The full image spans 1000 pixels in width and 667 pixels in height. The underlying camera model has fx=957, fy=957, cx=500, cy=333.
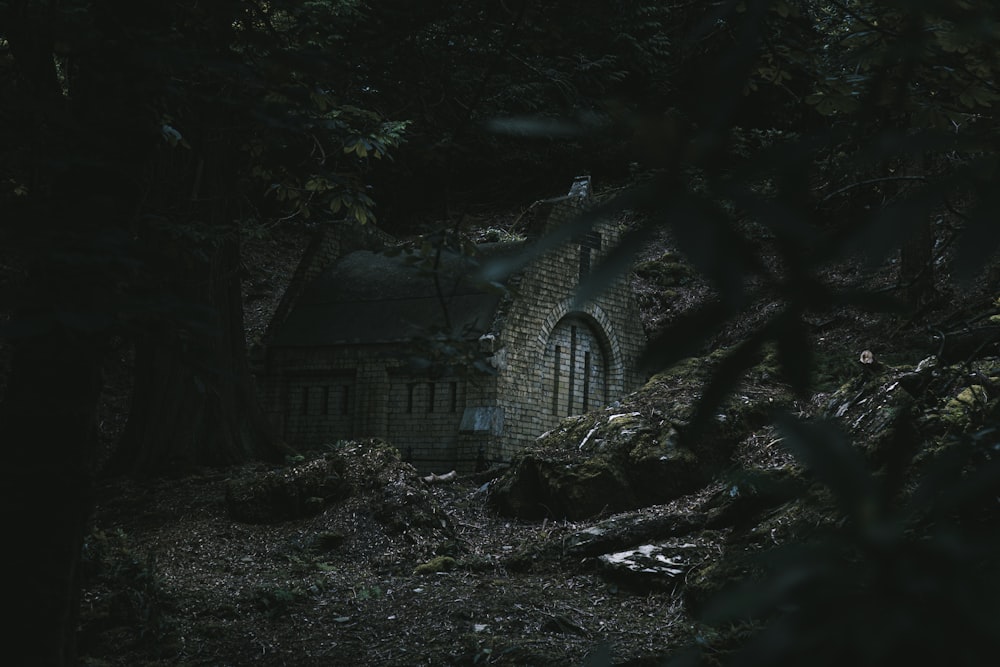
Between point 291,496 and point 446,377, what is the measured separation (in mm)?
5971

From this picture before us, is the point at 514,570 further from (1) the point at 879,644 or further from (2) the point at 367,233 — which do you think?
(2) the point at 367,233

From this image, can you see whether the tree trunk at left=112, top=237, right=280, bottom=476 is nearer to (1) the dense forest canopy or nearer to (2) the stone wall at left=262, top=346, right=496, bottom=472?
(2) the stone wall at left=262, top=346, right=496, bottom=472

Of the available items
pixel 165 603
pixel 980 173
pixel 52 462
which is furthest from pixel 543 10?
pixel 165 603

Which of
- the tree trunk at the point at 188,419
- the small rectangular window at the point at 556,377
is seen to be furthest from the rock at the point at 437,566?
the small rectangular window at the point at 556,377

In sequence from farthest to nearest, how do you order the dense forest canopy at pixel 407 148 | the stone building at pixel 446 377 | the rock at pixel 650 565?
1. the stone building at pixel 446 377
2. the rock at pixel 650 565
3. the dense forest canopy at pixel 407 148

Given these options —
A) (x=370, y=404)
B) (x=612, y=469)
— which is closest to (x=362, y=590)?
(x=612, y=469)

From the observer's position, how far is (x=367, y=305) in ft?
65.1

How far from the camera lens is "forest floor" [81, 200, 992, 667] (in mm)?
6988

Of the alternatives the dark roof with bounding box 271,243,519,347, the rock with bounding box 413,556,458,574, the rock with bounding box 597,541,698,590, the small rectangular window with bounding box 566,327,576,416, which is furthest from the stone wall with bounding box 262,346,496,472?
the rock with bounding box 597,541,698,590

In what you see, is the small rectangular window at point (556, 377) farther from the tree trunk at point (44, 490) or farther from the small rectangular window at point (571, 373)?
the tree trunk at point (44, 490)

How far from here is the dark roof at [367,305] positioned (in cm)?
1825

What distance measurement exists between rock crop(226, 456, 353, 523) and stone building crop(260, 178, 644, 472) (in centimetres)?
570

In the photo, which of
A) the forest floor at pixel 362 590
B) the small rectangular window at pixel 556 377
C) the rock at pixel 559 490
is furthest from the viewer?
the small rectangular window at pixel 556 377

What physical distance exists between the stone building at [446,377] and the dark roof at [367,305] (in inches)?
1.1
